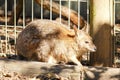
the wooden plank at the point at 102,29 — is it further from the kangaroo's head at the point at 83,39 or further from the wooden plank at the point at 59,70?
the wooden plank at the point at 59,70

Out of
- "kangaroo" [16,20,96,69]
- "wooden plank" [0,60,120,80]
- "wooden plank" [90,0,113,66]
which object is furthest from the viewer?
"kangaroo" [16,20,96,69]

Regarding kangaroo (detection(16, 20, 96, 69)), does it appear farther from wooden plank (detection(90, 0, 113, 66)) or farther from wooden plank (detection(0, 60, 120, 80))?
wooden plank (detection(0, 60, 120, 80))

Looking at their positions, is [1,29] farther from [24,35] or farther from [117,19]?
[117,19]

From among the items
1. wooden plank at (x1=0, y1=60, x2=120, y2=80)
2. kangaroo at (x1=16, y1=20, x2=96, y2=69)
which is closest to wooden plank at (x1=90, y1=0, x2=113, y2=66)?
kangaroo at (x1=16, y1=20, x2=96, y2=69)

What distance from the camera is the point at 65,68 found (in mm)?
5852

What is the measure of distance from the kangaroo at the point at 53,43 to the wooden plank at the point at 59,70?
0.48 meters

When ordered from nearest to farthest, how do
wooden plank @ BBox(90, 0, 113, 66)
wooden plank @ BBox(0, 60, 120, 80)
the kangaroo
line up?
wooden plank @ BBox(0, 60, 120, 80) < wooden plank @ BBox(90, 0, 113, 66) < the kangaroo

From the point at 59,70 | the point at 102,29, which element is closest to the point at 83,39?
the point at 102,29

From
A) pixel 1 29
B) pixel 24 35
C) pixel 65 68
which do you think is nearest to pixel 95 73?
pixel 65 68

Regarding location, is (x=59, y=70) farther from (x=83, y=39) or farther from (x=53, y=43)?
(x=83, y=39)

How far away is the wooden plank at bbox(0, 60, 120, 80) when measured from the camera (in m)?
5.72

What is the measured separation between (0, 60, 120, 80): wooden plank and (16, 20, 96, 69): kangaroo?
1.57 feet

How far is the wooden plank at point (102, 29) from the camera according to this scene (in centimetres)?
609

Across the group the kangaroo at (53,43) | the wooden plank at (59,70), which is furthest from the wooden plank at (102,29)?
the wooden plank at (59,70)
